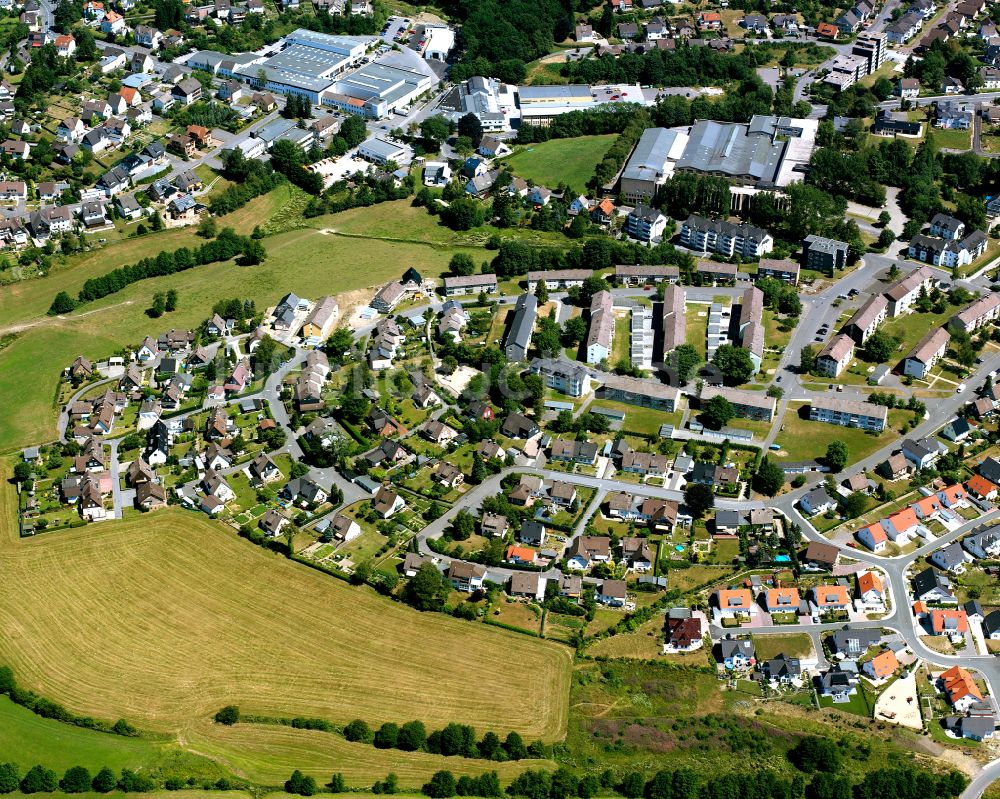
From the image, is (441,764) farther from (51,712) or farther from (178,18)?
(178,18)

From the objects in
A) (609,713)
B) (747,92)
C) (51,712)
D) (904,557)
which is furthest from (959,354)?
(51,712)

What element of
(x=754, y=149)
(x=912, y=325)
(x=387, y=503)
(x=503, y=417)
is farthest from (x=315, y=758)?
(x=754, y=149)

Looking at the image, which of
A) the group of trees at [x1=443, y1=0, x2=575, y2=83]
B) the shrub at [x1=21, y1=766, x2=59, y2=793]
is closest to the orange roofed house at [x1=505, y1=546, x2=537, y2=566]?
the shrub at [x1=21, y1=766, x2=59, y2=793]

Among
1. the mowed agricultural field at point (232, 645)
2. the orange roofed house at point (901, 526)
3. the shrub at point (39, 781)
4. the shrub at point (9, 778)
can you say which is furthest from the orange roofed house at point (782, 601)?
the shrub at point (9, 778)

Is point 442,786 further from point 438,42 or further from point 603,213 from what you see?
point 438,42

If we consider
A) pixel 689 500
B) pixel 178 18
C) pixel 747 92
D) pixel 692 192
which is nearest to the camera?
pixel 689 500

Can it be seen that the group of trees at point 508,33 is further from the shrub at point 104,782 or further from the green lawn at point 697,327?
the shrub at point 104,782
